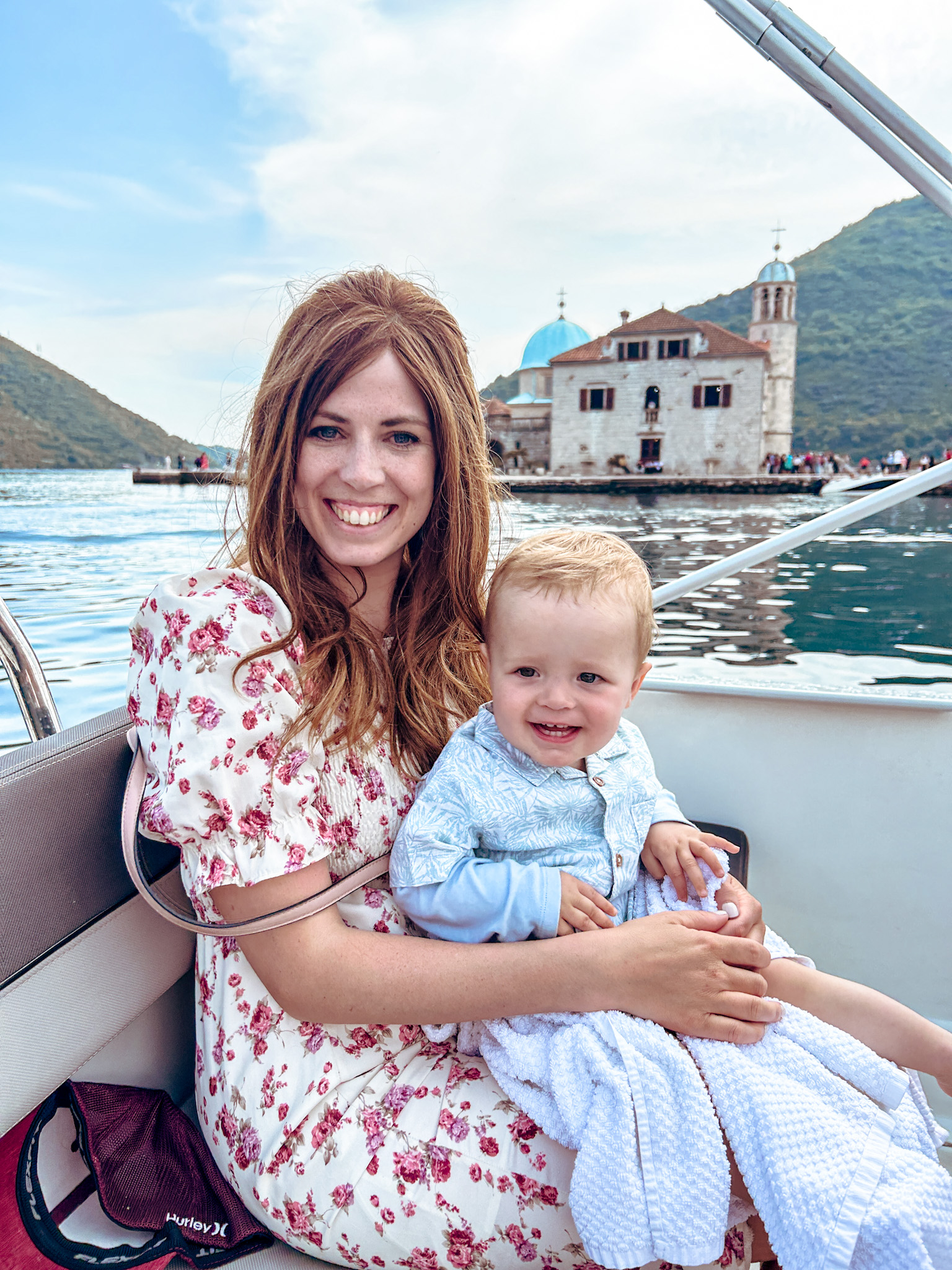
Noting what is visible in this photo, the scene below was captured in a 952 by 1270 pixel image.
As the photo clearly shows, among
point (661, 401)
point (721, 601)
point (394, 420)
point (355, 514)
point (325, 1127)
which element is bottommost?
point (721, 601)

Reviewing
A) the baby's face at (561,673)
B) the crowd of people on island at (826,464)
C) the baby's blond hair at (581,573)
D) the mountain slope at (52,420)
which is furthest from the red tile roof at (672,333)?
the baby's face at (561,673)

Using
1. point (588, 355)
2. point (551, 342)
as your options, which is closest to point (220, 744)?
point (588, 355)

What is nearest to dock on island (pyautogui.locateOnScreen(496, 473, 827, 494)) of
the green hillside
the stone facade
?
the stone facade

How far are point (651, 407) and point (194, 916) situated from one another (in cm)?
4218

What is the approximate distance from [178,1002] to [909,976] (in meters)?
1.38

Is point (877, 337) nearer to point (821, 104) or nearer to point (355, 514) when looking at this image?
point (821, 104)

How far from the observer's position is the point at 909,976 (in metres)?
1.60

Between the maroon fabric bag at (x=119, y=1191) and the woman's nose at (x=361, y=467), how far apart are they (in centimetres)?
78

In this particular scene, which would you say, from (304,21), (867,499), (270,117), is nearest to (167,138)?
(270,117)

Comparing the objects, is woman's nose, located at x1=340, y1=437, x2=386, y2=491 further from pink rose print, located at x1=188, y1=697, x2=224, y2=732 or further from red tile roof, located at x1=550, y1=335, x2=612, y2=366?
red tile roof, located at x1=550, y1=335, x2=612, y2=366

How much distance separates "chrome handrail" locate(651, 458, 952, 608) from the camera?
152 centimetres

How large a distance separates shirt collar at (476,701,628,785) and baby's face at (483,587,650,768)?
17 millimetres

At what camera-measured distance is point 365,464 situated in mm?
1011

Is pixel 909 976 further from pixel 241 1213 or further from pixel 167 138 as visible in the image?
pixel 167 138
